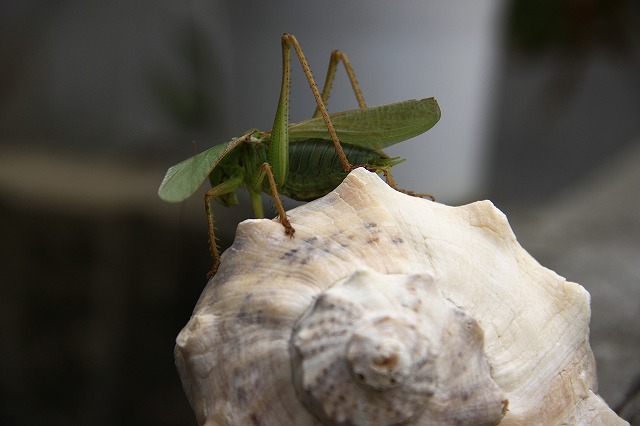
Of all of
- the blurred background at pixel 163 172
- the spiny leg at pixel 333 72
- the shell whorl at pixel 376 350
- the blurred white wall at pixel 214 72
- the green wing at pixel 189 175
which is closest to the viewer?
the shell whorl at pixel 376 350

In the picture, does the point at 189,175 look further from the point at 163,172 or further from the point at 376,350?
the point at 163,172

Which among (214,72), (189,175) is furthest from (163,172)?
(189,175)

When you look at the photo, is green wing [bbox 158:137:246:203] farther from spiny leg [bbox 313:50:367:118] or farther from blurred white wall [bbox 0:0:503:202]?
blurred white wall [bbox 0:0:503:202]

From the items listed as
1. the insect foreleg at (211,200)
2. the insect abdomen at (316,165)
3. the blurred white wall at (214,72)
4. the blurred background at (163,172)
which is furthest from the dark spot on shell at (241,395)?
the blurred white wall at (214,72)

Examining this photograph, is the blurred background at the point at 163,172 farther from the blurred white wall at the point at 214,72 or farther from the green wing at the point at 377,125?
the green wing at the point at 377,125

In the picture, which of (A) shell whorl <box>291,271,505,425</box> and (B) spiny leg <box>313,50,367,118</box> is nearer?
(A) shell whorl <box>291,271,505,425</box>

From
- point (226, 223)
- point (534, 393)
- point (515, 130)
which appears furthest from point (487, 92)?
point (534, 393)

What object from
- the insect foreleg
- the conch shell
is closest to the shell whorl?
the conch shell
